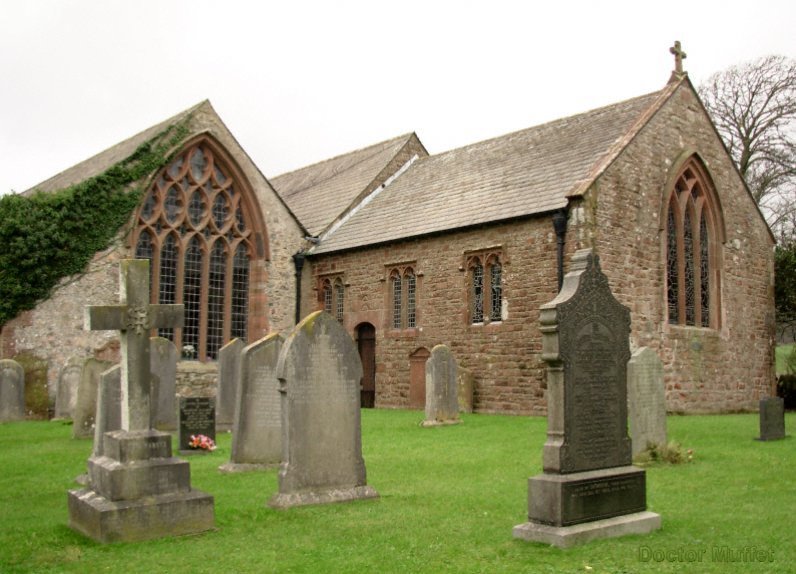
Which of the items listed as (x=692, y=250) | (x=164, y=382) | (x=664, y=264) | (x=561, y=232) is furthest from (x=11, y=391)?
(x=692, y=250)

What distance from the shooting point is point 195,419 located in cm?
1297

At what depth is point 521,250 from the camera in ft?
Result: 64.9

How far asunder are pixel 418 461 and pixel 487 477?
1673 millimetres

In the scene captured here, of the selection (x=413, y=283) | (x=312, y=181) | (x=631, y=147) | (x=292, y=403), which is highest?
(x=312, y=181)

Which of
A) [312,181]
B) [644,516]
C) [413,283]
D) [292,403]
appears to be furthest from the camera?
[312,181]

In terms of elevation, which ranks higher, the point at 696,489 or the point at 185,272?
the point at 185,272

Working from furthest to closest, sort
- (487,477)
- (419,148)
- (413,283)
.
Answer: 1. (419,148)
2. (413,283)
3. (487,477)

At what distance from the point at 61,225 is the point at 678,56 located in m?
16.7

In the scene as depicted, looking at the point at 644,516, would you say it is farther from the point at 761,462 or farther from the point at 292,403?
the point at 761,462

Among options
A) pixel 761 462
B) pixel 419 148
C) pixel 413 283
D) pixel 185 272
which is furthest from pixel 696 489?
pixel 419 148

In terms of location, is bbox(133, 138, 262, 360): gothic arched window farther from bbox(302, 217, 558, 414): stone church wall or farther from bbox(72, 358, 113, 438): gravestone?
bbox(72, 358, 113, 438): gravestone

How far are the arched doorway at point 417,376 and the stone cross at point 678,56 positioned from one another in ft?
32.8

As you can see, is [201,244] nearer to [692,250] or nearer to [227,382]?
[227,382]

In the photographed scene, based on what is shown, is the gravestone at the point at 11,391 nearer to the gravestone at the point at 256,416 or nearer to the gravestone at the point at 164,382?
the gravestone at the point at 164,382
